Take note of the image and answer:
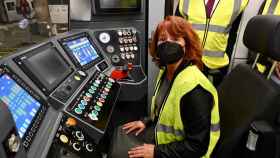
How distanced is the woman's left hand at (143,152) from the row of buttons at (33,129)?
20.2 inches

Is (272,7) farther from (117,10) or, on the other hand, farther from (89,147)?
(89,147)

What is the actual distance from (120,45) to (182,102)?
3.43 feet

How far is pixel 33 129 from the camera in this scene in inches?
43.3

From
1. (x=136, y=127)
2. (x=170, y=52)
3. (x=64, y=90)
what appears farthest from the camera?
(x=136, y=127)

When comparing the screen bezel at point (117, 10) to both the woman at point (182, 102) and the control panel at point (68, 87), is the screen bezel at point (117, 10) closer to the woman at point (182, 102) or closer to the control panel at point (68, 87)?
the control panel at point (68, 87)

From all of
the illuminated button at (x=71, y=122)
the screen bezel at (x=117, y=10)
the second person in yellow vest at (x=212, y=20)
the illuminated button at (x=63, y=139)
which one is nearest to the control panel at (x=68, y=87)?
the illuminated button at (x=71, y=122)

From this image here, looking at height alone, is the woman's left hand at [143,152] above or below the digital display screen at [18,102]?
below

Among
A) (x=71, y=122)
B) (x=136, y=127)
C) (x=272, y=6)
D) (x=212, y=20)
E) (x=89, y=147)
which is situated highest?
(x=272, y=6)

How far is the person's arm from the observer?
3.89ft

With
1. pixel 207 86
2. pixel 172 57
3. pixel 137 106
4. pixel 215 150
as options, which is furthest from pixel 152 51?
pixel 137 106

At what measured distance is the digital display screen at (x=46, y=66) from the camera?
1330 mm

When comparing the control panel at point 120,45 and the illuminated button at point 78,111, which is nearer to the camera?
the illuminated button at point 78,111

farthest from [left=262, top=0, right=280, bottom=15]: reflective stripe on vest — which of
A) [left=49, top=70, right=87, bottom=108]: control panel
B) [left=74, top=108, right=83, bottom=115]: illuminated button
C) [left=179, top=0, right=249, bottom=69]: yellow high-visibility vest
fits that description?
[left=74, top=108, right=83, bottom=115]: illuminated button

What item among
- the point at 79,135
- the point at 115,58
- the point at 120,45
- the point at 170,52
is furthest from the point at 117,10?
the point at 79,135
